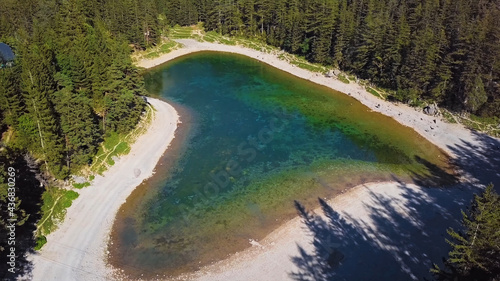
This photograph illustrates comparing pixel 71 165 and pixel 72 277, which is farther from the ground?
pixel 71 165

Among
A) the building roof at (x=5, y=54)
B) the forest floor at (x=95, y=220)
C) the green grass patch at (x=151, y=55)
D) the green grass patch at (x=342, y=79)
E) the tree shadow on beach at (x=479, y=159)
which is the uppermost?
the building roof at (x=5, y=54)

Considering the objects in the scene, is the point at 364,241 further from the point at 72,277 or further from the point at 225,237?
the point at 72,277

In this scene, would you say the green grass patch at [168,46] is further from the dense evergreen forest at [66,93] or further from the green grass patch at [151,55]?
the dense evergreen forest at [66,93]

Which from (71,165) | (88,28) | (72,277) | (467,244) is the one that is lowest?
(72,277)

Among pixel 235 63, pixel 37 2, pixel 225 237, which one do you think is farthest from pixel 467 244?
pixel 37 2

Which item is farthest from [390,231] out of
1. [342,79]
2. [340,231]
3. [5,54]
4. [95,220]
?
[5,54]

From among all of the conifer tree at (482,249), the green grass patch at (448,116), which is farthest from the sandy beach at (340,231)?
the conifer tree at (482,249)
